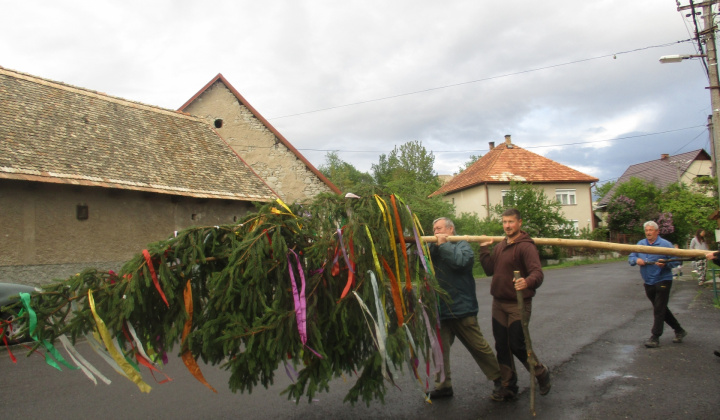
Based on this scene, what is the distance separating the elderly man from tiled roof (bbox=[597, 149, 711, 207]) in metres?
46.8

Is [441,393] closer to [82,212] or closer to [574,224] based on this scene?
[82,212]

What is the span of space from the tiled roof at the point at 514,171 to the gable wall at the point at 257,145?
18.3 metres

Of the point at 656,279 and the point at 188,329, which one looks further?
the point at 656,279

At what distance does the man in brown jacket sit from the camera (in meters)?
4.81

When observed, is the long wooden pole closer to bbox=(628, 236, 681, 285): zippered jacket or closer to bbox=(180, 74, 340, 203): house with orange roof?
bbox=(628, 236, 681, 285): zippered jacket

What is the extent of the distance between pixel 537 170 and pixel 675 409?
123 ft

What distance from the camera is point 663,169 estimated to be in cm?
5091

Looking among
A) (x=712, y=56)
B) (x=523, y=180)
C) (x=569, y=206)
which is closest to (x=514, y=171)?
(x=523, y=180)

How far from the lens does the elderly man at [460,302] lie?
4.85 meters

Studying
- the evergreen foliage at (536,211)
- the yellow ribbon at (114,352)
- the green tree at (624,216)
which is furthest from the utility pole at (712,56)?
the green tree at (624,216)

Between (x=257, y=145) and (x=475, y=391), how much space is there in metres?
17.3

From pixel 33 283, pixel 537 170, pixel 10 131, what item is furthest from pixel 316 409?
pixel 537 170

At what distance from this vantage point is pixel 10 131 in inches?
481

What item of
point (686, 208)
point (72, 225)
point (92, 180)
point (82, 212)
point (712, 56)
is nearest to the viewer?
point (92, 180)
